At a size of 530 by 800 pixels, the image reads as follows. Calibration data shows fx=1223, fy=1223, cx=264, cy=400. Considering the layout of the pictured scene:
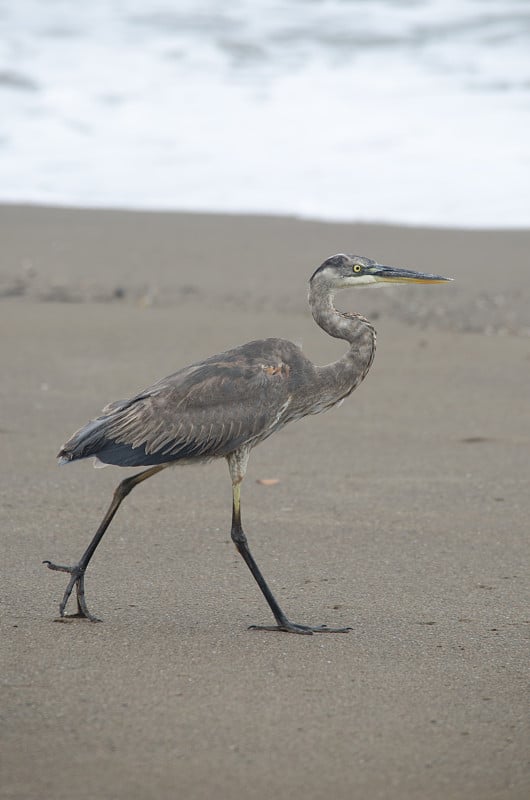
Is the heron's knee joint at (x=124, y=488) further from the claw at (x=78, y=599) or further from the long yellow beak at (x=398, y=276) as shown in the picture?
the long yellow beak at (x=398, y=276)

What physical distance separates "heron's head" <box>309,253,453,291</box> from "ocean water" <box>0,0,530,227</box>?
28.5ft

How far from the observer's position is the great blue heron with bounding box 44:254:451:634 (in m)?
5.11

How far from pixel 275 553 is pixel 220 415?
113cm

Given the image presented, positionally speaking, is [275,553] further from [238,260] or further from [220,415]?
[238,260]

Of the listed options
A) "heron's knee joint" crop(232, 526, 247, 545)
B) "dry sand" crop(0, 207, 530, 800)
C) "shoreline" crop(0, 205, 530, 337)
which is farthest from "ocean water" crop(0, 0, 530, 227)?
"heron's knee joint" crop(232, 526, 247, 545)

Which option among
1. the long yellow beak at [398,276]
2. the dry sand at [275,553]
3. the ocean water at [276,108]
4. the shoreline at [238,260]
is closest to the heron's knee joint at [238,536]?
the dry sand at [275,553]

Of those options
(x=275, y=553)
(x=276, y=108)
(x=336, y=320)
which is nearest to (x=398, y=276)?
(x=336, y=320)

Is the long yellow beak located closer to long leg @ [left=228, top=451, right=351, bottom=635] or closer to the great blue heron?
the great blue heron

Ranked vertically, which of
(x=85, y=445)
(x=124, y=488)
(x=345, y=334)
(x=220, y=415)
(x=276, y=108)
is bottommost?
(x=124, y=488)

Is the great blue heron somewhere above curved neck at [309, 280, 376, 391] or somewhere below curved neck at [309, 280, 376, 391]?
below

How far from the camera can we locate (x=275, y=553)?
6.02m

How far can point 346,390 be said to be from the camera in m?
5.45

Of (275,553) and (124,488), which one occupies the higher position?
(124,488)

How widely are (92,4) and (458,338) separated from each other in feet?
47.9
